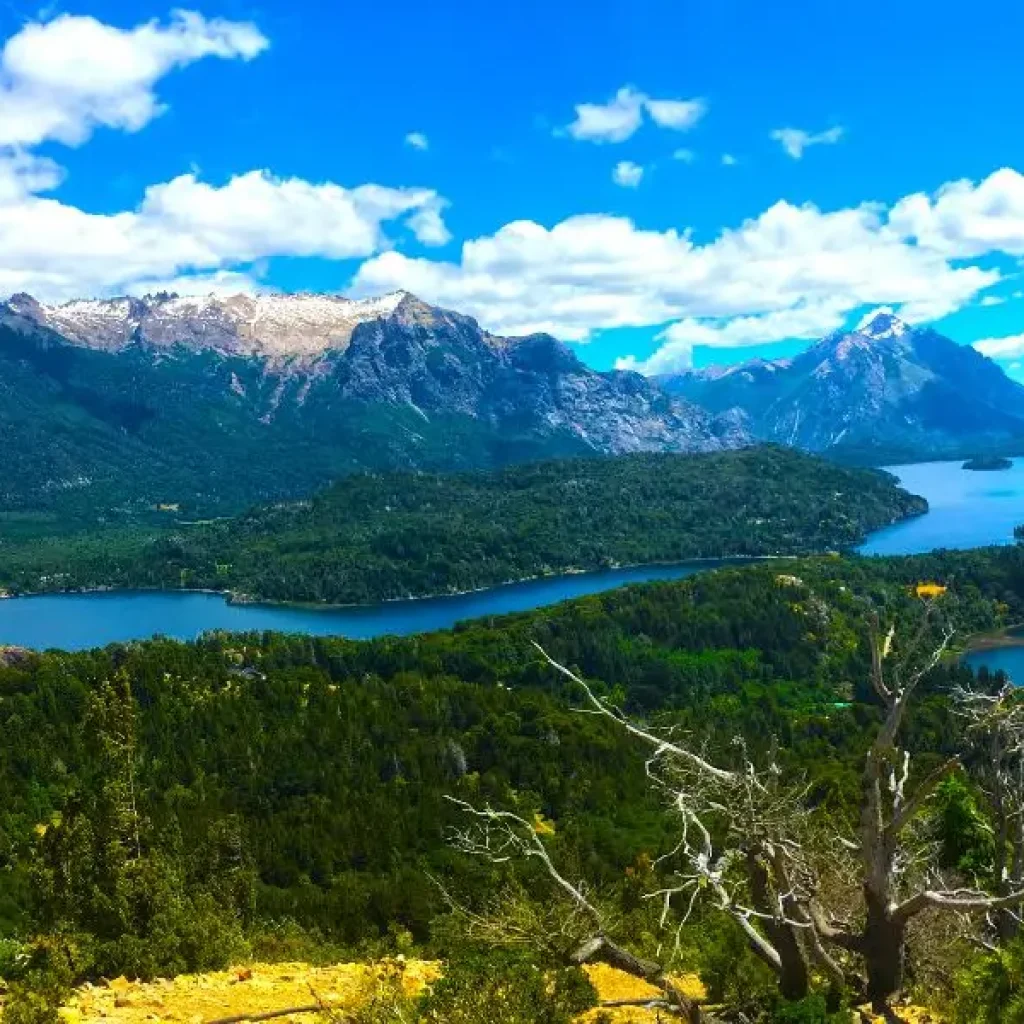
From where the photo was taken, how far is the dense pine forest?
26094mm

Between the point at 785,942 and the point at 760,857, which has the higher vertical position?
the point at 760,857

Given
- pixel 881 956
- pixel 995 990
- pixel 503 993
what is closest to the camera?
pixel 995 990

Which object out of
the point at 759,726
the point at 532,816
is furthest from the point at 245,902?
the point at 759,726

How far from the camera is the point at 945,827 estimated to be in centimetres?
4228

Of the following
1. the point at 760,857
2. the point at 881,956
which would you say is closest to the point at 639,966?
the point at 760,857

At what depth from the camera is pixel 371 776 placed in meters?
96.8

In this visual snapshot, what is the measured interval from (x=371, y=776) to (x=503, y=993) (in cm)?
8270

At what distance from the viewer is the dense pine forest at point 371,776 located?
26094 mm

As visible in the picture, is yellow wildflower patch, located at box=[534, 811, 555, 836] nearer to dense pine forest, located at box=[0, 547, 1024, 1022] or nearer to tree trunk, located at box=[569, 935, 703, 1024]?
dense pine forest, located at box=[0, 547, 1024, 1022]

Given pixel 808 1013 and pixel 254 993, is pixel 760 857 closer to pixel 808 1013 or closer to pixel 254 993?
pixel 808 1013

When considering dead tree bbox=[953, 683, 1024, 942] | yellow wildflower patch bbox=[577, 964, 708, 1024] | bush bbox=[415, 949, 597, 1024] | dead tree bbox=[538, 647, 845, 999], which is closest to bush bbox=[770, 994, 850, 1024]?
dead tree bbox=[538, 647, 845, 999]

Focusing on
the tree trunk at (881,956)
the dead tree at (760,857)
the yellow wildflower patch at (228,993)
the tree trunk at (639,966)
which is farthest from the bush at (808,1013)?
the yellow wildflower patch at (228,993)

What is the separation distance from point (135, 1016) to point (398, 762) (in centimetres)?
8500

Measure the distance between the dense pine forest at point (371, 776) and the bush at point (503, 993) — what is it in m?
1.91
